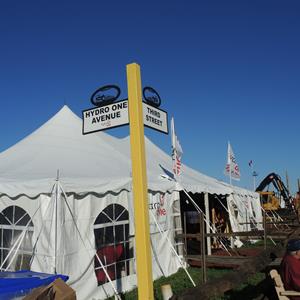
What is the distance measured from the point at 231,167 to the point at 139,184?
12.2 metres

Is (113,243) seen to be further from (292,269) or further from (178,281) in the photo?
(292,269)

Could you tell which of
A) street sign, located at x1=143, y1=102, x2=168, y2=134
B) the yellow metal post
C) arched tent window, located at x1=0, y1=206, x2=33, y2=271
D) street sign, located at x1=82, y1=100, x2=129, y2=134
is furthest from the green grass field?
street sign, located at x1=82, y1=100, x2=129, y2=134

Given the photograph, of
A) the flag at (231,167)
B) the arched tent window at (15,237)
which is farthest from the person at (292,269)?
the flag at (231,167)

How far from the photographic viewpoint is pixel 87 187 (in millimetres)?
7355

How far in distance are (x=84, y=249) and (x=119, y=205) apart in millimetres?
1453

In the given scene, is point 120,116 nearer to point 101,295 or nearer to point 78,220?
point 78,220

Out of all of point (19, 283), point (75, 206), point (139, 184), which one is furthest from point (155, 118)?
point (75, 206)

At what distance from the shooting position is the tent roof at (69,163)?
725cm

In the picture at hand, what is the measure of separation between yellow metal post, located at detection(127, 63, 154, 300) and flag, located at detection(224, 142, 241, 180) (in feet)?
39.1

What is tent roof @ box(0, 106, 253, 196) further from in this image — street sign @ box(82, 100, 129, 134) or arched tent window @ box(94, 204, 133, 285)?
street sign @ box(82, 100, 129, 134)

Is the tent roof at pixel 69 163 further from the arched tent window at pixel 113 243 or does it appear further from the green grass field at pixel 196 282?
the green grass field at pixel 196 282

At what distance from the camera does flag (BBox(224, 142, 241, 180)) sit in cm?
1564

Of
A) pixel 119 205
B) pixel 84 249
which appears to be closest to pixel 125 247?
pixel 119 205

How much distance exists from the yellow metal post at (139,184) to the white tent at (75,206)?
121 inches
